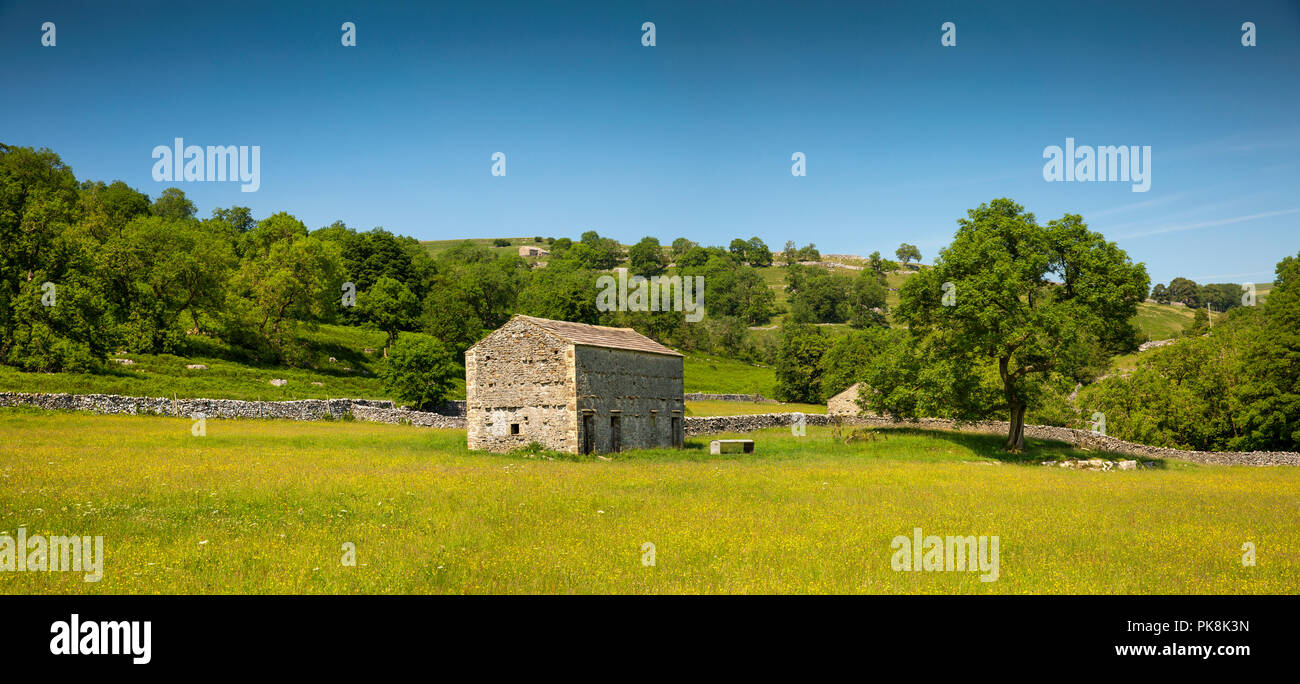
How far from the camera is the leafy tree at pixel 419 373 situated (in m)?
58.6

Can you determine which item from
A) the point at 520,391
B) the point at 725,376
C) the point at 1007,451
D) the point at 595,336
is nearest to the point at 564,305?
the point at 725,376

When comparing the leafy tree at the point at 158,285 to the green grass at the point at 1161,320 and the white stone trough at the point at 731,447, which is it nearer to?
the white stone trough at the point at 731,447

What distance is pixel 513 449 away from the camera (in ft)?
113

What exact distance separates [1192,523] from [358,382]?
6462 centimetres

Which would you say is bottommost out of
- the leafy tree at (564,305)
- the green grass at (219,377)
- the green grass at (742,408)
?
the green grass at (742,408)

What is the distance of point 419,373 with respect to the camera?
59.3 metres

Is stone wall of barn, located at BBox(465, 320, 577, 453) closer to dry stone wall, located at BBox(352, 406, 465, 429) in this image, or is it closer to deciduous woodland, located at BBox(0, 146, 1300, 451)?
dry stone wall, located at BBox(352, 406, 465, 429)

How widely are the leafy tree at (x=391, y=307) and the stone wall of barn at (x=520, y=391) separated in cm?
5427

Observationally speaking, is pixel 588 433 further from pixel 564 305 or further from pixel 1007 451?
pixel 564 305

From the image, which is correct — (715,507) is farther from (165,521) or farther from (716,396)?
(716,396)

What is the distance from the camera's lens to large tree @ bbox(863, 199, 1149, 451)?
127 feet

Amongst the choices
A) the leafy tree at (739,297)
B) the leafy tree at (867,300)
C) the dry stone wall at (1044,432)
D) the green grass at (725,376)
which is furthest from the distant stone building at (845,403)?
the leafy tree at (867,300)

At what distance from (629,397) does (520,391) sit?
5.55 m
